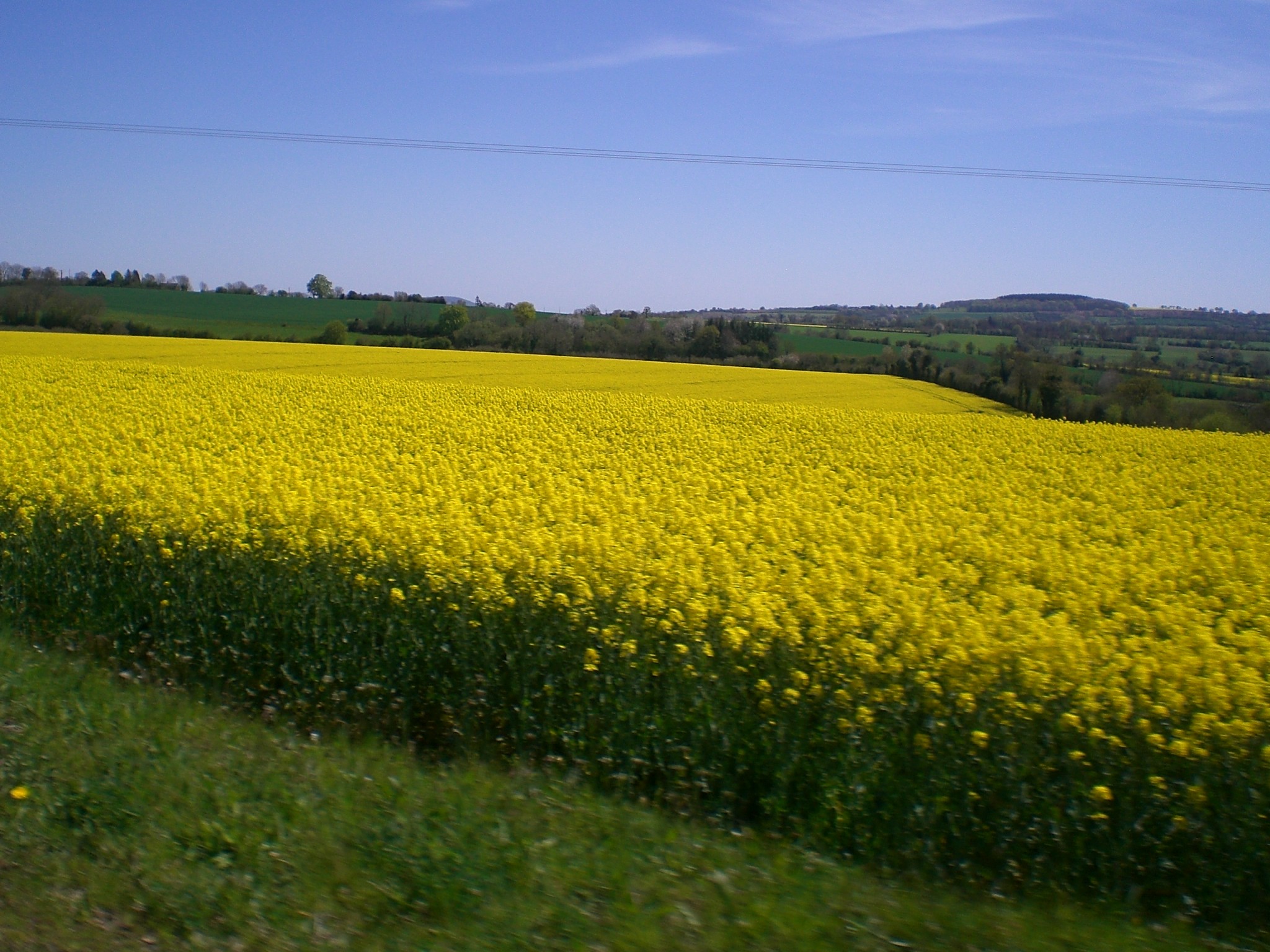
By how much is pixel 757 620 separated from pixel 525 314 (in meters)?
39.4

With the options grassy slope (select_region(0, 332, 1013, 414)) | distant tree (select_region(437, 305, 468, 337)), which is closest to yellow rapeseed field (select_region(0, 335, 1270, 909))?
grassy slope (select_region(0, 332, 1013, 414))

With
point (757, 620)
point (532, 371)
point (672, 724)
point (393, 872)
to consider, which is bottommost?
point (393, 872)

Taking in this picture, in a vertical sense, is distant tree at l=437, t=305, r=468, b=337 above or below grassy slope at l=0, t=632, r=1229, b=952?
above

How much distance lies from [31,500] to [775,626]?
20.4ft

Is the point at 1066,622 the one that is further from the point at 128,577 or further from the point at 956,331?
the point at 956,331

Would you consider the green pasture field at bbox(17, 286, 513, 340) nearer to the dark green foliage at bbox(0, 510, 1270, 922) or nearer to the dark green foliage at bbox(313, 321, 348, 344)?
the dark green foliage at bbox(313, 321, 348, 344)

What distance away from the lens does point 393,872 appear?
10.9 ft

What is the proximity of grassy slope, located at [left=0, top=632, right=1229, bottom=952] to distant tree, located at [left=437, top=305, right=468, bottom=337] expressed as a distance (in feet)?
113

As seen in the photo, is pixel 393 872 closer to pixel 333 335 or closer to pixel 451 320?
pixel 333 335

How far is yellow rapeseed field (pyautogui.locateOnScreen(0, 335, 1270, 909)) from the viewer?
3.89 m

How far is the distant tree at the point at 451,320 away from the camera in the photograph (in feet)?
124

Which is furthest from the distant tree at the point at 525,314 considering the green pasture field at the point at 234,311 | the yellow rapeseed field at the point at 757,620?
the yellow rapeseed field at the point at 757,620

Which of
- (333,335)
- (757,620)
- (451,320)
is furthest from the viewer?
(451,320)

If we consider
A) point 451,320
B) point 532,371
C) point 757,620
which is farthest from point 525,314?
point 757,620
